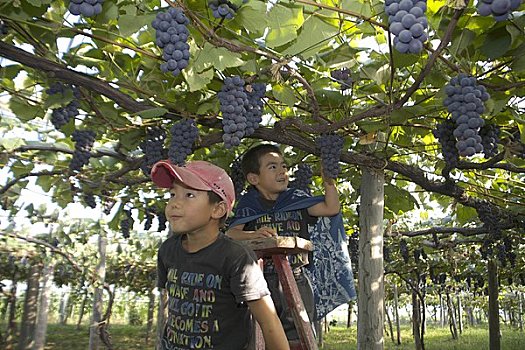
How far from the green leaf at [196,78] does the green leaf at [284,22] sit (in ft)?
1.34

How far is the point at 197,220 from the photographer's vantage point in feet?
6.95

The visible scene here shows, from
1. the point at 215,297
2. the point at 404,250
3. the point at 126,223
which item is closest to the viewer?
the point at 215,297

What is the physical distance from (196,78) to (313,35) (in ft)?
2.03

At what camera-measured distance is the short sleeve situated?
75.2 inches

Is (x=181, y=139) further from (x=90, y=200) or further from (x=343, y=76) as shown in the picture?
(x=90, y=200)

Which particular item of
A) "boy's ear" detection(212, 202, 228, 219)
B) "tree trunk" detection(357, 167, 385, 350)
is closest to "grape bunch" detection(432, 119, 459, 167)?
"tree trunk" detection(357, 167, 385, 350)

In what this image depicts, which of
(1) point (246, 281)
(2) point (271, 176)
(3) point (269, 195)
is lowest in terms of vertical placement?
(1) point (246, 281)

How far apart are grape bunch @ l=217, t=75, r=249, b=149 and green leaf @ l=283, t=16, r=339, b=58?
0.36 m

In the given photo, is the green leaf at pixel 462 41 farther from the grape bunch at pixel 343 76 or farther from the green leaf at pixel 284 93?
the green leaf at pixel 284 93

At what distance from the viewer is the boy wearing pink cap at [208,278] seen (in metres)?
1.93

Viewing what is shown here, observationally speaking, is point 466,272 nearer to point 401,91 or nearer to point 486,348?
point 486,348

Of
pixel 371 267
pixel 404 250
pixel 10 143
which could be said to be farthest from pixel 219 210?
pixel 404 250

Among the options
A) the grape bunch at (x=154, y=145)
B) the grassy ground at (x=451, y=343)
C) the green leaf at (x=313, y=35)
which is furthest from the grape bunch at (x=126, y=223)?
the grassy ground at (x=451, y=343)

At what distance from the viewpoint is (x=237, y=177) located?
13.9 feet
